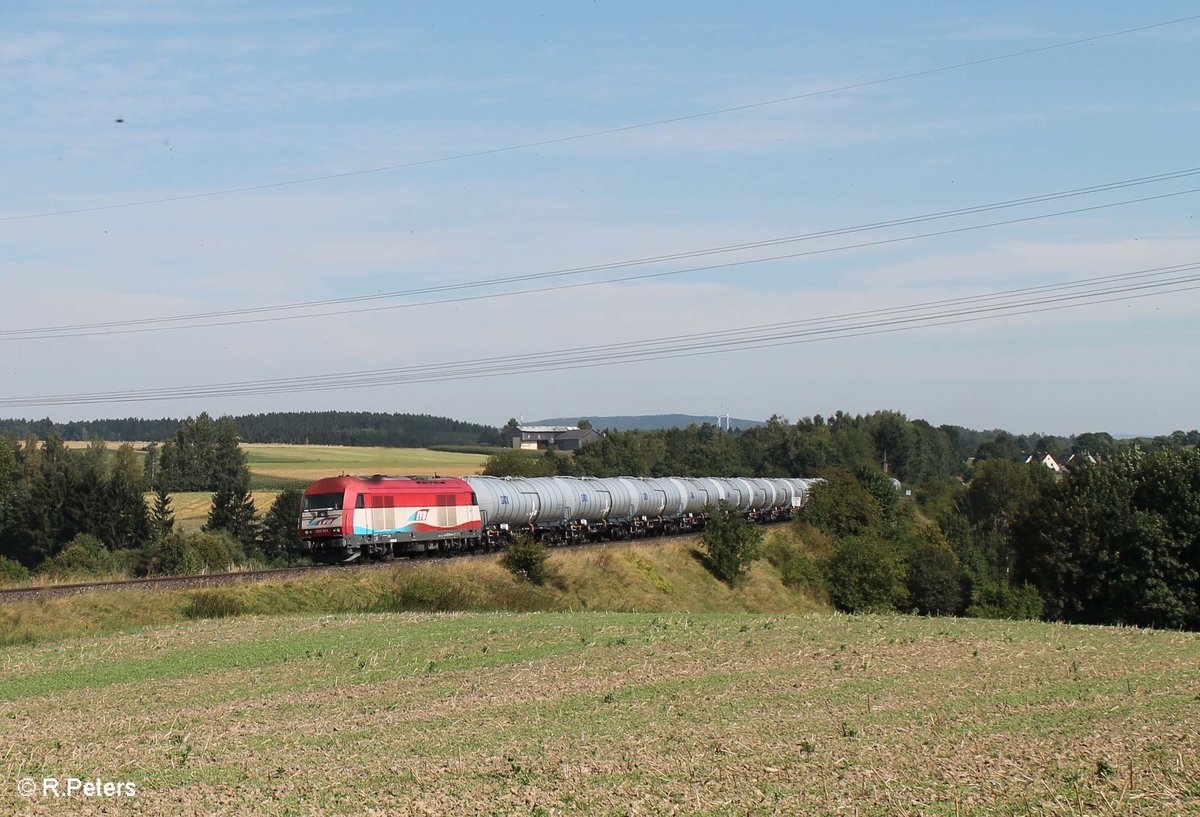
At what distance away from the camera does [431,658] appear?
73.9 ft

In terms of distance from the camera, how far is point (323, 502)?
44.9 metres

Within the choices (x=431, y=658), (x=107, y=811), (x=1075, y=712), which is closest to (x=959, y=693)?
(x=1075, y=712)

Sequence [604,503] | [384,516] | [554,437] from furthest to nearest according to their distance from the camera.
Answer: [554,437], [604,503], [384,516]

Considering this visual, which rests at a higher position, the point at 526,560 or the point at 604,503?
the point at 604,503

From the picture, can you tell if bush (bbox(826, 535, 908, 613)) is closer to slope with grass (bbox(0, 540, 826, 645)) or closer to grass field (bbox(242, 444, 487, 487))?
slope with grass (bbox(0, 540, 826, 645))

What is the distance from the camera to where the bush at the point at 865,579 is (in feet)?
221

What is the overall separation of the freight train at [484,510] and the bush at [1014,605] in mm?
18032

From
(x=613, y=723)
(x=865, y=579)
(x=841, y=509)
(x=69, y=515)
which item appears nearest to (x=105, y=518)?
(x=69, y=515)

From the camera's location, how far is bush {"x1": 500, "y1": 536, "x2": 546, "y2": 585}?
46.4 m

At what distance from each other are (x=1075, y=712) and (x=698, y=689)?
5571 mm

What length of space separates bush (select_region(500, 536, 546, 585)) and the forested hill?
31.8m

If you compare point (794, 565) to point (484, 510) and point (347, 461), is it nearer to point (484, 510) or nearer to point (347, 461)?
point (484, 510)

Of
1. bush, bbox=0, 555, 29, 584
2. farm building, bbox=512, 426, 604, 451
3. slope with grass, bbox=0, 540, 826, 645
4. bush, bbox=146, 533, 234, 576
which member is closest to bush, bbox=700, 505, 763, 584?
slope with grass, bbox=0, 540, 826, 645

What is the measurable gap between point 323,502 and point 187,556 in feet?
42.3
